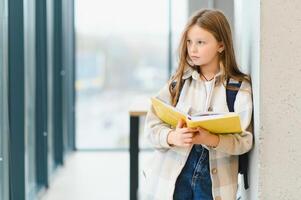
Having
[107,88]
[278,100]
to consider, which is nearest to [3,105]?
[278,100]

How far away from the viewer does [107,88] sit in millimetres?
5457

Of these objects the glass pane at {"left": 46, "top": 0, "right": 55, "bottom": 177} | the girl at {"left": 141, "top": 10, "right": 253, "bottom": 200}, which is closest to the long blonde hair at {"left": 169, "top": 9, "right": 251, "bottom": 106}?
the girl at {"left": 141, "top": 10, "right": 253, "bottom": 200}

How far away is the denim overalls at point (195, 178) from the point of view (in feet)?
5.78

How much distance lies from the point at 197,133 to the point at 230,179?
27cm

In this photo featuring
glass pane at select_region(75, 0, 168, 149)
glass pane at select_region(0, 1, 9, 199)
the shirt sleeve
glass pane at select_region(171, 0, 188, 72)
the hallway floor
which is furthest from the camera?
glass pane at select_region(75, 0, 168, 149)

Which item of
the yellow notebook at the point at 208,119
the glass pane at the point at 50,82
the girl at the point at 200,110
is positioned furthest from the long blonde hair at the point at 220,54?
the glass pane at the point at 50,82

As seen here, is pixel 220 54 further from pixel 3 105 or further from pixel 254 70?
pixel 3 105

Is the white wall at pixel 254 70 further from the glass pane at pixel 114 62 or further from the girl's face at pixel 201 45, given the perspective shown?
the glass pane at pixel 114 62

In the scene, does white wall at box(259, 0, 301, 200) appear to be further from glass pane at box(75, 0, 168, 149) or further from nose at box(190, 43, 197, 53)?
glass pane at box(75, 0, 168, 149)

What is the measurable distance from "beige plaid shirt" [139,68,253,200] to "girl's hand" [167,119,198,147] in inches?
3.7

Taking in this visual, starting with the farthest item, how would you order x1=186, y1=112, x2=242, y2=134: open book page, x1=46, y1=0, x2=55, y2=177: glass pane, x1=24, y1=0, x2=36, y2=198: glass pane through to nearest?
x1=46, y1=0, x2=55, y2=177: glass pane, x1=24, y1=0, x2=36, y2=198: glass pane, x1=186, y1=112, x2=242, y2=134: open book page

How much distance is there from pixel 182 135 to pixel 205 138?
0.26ft

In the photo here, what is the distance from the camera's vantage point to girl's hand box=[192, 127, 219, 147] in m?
1.62

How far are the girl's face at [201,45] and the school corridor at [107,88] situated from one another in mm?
149
